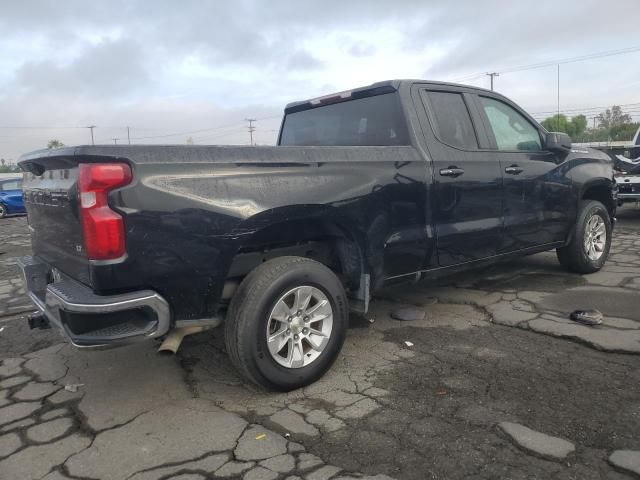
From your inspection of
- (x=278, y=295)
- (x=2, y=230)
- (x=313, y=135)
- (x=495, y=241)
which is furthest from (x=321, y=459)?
(x=2, y=230)

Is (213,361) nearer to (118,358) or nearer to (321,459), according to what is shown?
(118,358)

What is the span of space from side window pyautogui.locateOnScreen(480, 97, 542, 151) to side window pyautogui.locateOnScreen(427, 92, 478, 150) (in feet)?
1.07

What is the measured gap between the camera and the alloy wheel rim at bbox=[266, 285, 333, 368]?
3.09 m

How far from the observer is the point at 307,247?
11.7 ft

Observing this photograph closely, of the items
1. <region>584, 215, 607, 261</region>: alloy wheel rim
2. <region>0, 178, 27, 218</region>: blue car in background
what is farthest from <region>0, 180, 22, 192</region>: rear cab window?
<region>584, 215, 607, 261</region>: alloy wheel rim

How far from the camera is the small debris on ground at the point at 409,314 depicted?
447 cm

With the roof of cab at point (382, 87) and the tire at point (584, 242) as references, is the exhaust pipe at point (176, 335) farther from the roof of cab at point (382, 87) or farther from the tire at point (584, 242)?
the tire at point (584, 242)

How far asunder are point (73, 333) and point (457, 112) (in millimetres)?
3307

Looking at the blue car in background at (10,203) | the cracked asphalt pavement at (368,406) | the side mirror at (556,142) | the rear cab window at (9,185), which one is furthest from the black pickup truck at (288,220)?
the rear cab window at (9,185)

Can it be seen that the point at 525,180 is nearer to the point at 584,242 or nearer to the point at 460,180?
the point at 460,180

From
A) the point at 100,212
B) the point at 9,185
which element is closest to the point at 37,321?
the point at 100,212

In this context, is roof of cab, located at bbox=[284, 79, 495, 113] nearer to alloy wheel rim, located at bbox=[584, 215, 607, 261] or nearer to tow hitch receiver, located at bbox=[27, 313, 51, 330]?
alloy wheel rim, located at bbox=[584, 215, 607, 261]

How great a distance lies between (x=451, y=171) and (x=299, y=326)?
175 centimetres

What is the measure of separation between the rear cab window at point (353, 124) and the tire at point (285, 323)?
1336mm
